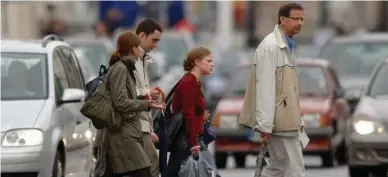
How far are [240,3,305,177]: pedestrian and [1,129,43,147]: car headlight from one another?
68.5 inches

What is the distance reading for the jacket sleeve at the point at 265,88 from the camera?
37.8 feet

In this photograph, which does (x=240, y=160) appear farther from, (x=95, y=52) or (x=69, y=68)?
(x=95, y=52)

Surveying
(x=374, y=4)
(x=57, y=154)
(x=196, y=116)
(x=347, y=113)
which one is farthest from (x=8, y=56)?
(x=374, y=4)

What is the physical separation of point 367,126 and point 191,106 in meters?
4.71

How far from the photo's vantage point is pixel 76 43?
2608 centimetres

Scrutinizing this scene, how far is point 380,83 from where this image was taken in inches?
677

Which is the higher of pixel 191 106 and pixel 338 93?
pixel 191 106

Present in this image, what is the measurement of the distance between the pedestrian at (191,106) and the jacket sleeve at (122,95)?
0.55 m

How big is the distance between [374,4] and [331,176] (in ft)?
208

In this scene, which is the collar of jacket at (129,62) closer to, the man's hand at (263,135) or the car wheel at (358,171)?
the man's hand at (263,135)

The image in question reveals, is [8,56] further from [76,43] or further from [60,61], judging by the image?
[76,43]

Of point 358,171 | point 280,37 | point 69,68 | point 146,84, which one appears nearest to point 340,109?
point 358,171

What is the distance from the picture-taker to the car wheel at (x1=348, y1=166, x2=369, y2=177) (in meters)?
16.0

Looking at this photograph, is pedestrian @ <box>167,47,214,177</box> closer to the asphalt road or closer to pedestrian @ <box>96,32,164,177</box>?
pedestrian @ <box>96,32,164,177</box>
